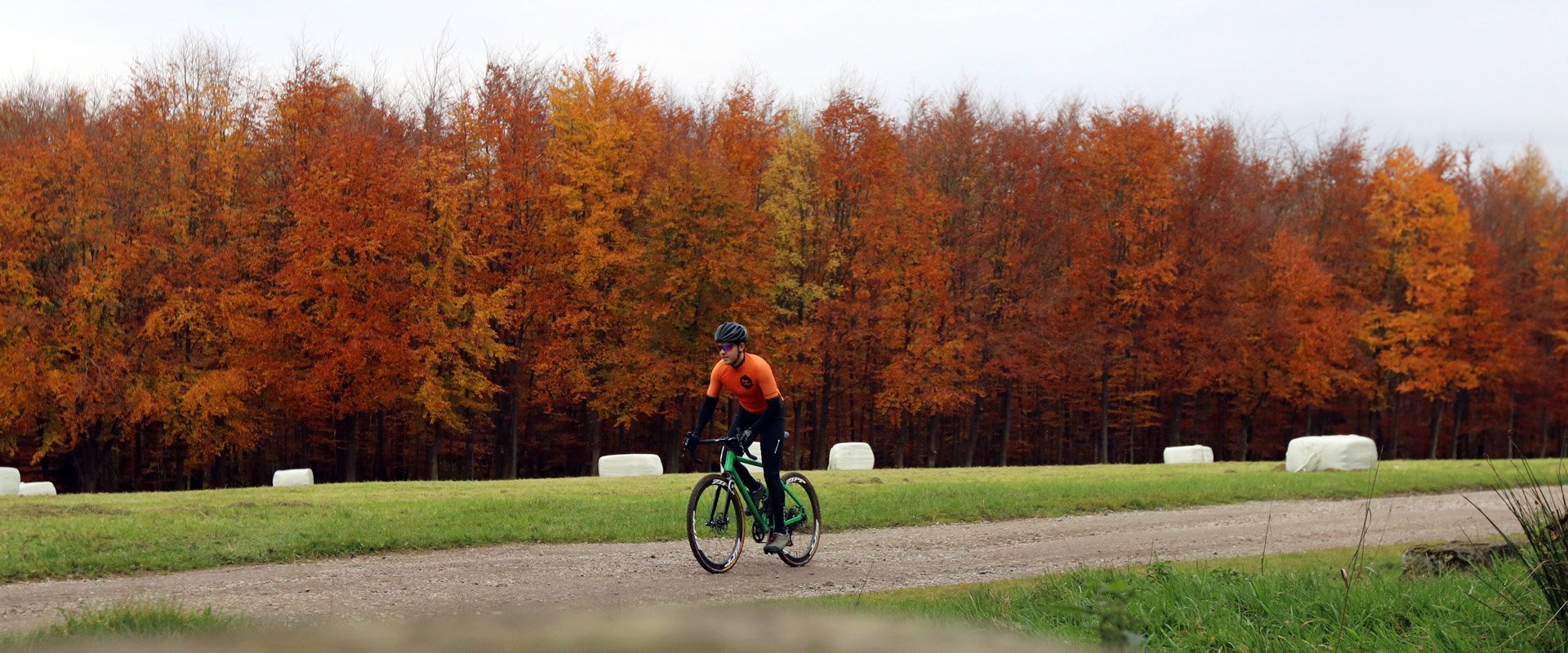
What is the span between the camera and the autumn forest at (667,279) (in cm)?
3253

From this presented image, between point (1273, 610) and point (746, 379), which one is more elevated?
point (746, 379)

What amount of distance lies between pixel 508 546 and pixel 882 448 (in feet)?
130

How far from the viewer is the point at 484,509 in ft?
54.6

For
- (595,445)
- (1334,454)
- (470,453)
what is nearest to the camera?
(1334,454)

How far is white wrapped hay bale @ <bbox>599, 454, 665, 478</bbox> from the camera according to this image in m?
29.6

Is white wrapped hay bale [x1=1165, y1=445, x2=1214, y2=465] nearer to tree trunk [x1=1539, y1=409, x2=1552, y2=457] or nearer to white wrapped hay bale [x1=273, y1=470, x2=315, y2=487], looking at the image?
white wrapped hay bale [x1=273, y1=470, x2=315, y2=487]

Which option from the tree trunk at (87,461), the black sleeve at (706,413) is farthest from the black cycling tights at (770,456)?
the tree trunk at (87,461)

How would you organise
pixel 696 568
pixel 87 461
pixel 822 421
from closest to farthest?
1. pixel 696 568
2. pixel 87 461
3. pixel 822 421

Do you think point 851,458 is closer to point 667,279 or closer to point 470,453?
point 667,279

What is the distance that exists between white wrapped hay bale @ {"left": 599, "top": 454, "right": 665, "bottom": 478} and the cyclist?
1767cm

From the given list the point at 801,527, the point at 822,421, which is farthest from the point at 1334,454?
the point at 822,421

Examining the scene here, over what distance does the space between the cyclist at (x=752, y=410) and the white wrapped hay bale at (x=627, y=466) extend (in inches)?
696

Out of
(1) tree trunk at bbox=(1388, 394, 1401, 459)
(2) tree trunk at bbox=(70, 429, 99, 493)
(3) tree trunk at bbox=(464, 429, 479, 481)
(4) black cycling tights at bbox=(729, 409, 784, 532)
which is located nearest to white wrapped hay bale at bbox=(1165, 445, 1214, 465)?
(1) tree trunk at bbox=(1388, 394, 1401, 459)

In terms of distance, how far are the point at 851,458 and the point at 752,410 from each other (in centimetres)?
1979
